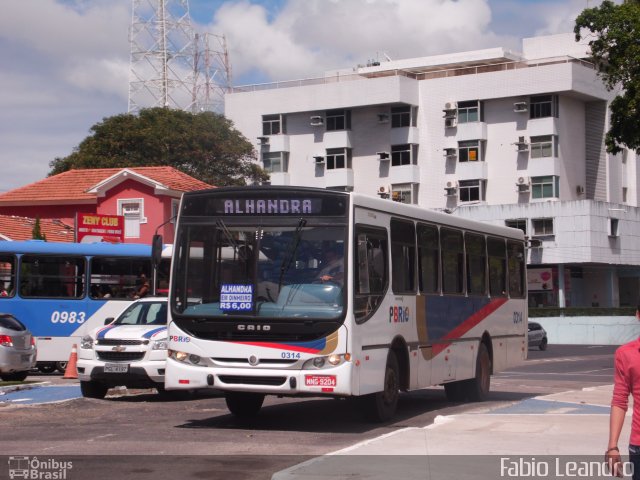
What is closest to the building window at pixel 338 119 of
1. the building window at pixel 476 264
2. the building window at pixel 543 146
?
the building window at pixel 543 146

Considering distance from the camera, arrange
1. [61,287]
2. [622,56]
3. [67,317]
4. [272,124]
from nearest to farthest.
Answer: [67,317] < [61,287] < [622,56] < [272,124]

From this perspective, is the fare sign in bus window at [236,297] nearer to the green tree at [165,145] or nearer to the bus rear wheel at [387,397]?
the bus rear wheel at [387,397]

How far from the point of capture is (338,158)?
75062mm

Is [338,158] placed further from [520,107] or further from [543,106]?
[543,106]

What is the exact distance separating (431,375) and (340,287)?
3.79 meters

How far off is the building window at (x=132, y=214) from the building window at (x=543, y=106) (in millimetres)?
27468

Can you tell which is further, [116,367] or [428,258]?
[116,367]

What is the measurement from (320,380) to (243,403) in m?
2.57

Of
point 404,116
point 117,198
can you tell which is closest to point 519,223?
point 404,116

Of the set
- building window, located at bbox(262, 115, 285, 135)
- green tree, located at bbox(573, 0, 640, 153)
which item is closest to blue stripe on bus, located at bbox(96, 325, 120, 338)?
green tree, located at bbox(573, 0, 640, 153)

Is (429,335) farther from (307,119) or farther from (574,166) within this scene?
(307,119)

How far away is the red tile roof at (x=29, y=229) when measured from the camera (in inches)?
1877

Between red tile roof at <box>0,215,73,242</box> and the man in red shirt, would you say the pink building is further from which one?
the man in red shirt

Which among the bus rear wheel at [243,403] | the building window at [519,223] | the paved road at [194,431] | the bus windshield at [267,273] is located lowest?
the paved road at [194,431]
